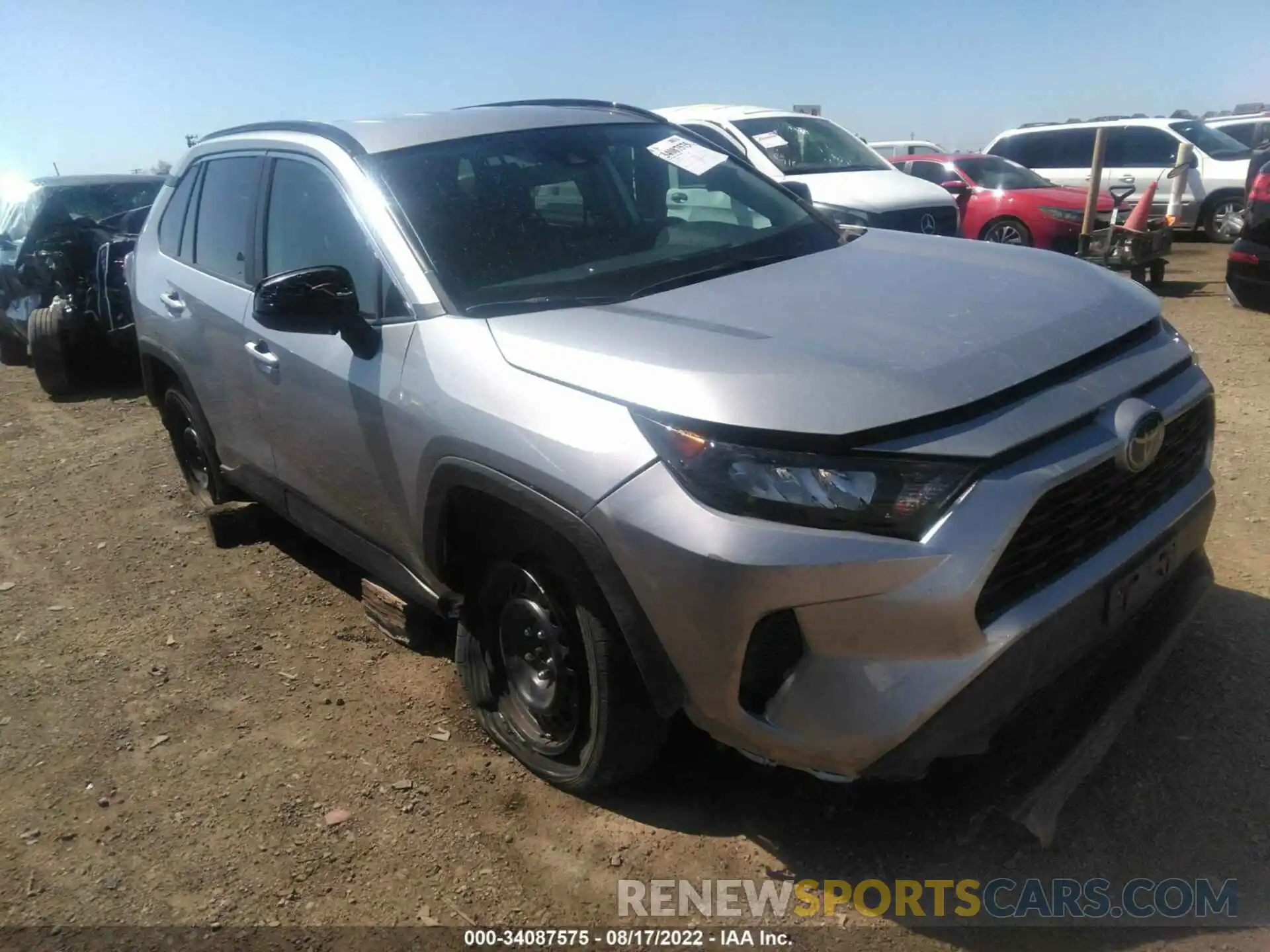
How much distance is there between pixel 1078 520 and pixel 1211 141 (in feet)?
47.8

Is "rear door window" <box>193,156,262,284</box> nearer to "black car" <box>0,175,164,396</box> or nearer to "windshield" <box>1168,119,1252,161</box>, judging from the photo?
"black car" <box>0,175,164,396</box>

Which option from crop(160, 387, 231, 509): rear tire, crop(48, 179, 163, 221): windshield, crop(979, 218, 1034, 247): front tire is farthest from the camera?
crop(979, 218, 1034, 247): front tire

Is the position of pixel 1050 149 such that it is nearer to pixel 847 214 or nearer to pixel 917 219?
pixel 917 219

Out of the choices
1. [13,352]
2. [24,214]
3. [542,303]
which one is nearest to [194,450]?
[542,303]

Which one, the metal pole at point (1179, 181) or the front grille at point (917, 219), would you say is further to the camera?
the metal pole at point (1179, 181)

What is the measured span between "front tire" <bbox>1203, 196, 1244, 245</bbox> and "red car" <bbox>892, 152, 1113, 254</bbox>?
195cm

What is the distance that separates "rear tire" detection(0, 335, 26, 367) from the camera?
34.4 feet

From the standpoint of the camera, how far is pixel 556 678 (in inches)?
107

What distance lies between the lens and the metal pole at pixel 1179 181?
481 inches

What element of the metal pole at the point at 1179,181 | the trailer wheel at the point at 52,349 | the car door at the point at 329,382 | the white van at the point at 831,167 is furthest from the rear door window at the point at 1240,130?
the car door at the point at 329,382

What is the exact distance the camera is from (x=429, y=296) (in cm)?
279

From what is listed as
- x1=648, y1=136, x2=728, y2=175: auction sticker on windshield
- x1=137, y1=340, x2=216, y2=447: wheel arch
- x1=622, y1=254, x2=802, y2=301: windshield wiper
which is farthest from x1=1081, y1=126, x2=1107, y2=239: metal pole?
x1=137, y1=340, x2=216, y2=447: wheel arch

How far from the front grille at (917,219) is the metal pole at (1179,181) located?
3.81 m

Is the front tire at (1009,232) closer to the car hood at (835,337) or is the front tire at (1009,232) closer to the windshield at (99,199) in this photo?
the windshield at (99,199)
